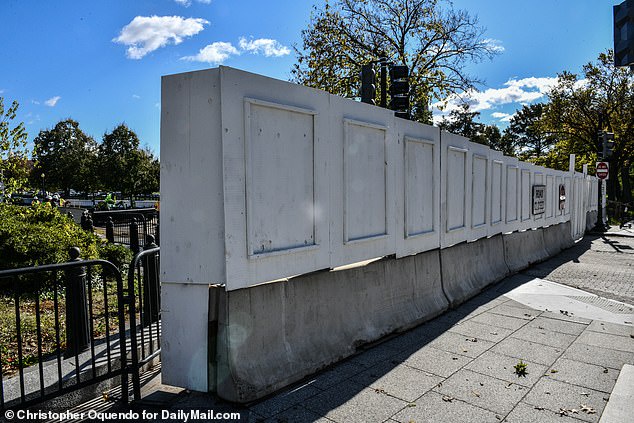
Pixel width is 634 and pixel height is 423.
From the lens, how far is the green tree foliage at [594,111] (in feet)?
119

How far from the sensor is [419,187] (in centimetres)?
653

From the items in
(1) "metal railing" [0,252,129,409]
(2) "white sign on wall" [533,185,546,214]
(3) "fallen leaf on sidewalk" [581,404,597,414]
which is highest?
(2) "white sign on wall" [533,185,546,214]

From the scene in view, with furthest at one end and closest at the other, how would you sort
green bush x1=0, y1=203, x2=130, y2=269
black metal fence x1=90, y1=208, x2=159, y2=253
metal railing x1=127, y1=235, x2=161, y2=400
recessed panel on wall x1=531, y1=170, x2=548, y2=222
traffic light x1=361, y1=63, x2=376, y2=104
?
1. black metal fence x1=90, y1=208, x2=159, y2=253
2. recessed panel on wall x1=531, y1=170, x2=548, y2=222
3. traffic light x1=361, y1=63, x2=376, y2=104
4. green bush x1=0, y1=203, x2=130, y2=269
5. metal railing x1=127, y1=235, x2=161, y2=400

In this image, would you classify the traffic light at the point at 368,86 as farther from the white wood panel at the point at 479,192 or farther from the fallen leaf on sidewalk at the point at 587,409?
the fallen leaf on sidewalk at the point at 587,409

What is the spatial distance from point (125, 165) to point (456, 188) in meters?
52.4

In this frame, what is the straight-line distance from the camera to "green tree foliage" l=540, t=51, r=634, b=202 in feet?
119

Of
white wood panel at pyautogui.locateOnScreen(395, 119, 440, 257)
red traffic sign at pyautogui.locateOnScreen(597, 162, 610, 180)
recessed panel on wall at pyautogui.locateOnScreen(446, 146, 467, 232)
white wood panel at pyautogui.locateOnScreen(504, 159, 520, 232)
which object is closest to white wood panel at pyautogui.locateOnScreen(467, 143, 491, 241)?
recessed panel on wall at pyautogui.locateOnScreen(446, 146, 467, 232)

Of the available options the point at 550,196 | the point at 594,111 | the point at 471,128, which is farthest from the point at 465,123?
the point at 550,196

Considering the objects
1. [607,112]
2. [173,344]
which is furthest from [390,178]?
[607,112]

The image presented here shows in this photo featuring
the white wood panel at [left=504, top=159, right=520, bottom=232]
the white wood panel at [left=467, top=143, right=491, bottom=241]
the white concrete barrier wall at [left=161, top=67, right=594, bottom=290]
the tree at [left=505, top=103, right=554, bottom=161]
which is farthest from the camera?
the tree at [left=505, top=103, right=554, bottom=161]

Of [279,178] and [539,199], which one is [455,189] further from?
[539,199]

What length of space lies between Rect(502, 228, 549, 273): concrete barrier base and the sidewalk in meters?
3.05

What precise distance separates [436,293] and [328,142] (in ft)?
10.1

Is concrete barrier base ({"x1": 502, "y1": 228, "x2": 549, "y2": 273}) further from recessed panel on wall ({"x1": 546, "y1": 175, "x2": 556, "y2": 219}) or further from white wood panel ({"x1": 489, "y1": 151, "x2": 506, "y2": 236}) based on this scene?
recessed panel on wall ({"x1": 546, "y1": 175, "x2": 556, "y2": 219})
